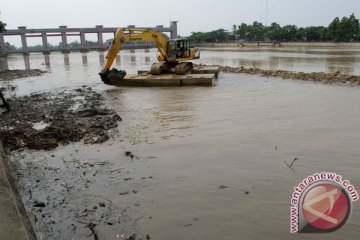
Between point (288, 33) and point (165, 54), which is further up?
point (288, 33)

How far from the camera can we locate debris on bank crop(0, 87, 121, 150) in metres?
8.51

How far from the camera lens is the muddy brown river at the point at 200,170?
4676mm

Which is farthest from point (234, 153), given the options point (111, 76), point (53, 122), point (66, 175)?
point (111, 76)

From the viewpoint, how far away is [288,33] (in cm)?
9406

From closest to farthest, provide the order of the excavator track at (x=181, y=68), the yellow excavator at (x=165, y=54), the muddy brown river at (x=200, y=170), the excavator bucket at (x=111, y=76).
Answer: the muddy brown river at (x=200, y=170), the excavator bucket at (x=111, y=76), the yellow excavator at (x=165, y=54), the excavator track at (x=181, y=68)

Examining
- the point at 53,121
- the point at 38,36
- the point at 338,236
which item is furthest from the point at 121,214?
the point at 38,36

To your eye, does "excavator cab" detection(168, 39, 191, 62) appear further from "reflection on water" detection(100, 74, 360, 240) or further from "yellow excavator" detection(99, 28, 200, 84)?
"reflection on water" detection(100, 74, 360, 240)

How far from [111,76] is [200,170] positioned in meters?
12.4

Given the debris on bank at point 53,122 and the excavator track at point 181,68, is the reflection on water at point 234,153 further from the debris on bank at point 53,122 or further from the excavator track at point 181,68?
the excavator track at point 181,68

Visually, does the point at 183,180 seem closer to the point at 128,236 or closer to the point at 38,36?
the point at 128,236

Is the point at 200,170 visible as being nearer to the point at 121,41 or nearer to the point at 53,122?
the point at 53,122

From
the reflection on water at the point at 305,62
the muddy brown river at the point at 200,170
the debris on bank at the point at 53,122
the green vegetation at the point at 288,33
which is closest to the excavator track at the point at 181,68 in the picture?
the debris on bank at the point at 53,122

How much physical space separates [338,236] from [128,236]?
265cm

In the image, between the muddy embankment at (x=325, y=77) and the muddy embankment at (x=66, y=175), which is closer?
the muddy embankment at (x=66, y=175)
